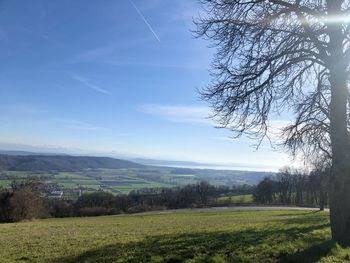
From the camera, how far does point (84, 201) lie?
90500 millimetres

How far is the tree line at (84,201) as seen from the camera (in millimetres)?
56000

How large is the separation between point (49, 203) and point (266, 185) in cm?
5705

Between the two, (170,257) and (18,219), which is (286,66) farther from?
(18,219)

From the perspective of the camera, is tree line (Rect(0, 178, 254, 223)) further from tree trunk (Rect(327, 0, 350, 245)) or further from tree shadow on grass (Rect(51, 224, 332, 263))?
tree trunk (Rect(327, 0, 350, 245))

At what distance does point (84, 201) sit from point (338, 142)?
84346mm

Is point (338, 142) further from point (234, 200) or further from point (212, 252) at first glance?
point (234, 200)

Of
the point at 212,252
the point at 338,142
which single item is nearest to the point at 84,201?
the point at 212,252

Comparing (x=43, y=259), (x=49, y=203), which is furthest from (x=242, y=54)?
(x=49, y=203)

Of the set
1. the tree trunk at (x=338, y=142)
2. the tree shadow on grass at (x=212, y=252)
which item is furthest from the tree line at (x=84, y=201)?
the tree trunk at (x=338, y=142)

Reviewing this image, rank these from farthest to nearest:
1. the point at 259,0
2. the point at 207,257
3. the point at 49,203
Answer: the point at 49,203 < the point at 259,0 < the point at 207,257

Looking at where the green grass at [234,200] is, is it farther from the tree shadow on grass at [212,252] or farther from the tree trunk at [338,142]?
the tree trunk at [338,142]

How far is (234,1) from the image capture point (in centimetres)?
1259

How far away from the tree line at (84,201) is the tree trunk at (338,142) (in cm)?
5185

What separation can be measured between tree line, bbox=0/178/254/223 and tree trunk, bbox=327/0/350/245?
5185 centimetres
